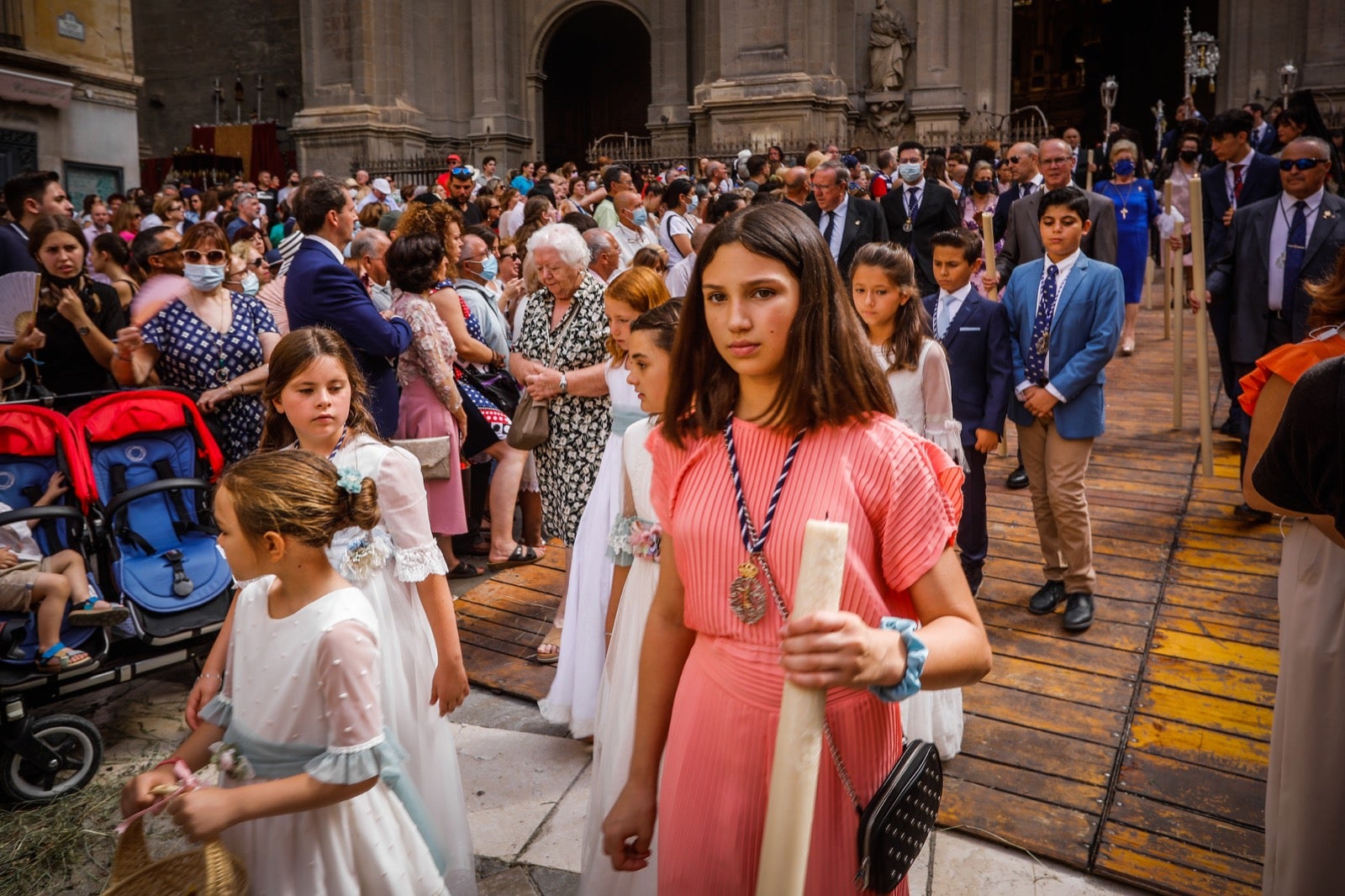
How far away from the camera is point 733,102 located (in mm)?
20359

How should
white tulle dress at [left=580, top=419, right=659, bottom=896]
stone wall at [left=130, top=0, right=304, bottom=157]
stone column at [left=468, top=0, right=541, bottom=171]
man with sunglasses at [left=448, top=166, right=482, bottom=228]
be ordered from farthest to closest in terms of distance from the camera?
stone wall at [left=130, top=0, right=304, bottom=157] → stone column at [left=468, top=0, right=541, bottom=171] → man with sunglasses at [left=448, top=166, right=482, bottom=228] → white tulle dress at [left=580, top=419, right=659, bottom=896]

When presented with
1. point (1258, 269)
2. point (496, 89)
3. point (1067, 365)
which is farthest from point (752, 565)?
point (496, 89)

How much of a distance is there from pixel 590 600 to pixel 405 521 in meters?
1.33

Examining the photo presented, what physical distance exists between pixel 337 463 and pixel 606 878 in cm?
130

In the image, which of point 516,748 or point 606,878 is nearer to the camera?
point 606,878

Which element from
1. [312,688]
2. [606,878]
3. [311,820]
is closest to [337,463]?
[312,688]

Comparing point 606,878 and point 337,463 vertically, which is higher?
point 337,463

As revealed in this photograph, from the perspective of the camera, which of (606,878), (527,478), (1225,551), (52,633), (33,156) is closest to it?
(606,878)

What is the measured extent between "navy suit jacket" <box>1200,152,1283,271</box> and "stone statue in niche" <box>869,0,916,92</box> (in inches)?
576

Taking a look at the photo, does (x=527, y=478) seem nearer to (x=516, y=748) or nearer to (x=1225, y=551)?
(x=516, y=748)

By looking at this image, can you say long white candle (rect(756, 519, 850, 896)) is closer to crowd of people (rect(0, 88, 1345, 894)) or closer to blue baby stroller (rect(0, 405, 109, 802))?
crowd of people (rect(0, 88, 1345, 894))

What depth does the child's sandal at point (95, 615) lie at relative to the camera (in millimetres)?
3771

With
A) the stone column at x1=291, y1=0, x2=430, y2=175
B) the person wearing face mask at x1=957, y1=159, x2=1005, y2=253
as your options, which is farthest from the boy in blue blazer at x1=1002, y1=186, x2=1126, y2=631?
the stone column at x1=291, y1=0, x2=430, y2=175

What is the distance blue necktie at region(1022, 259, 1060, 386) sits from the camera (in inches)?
188
